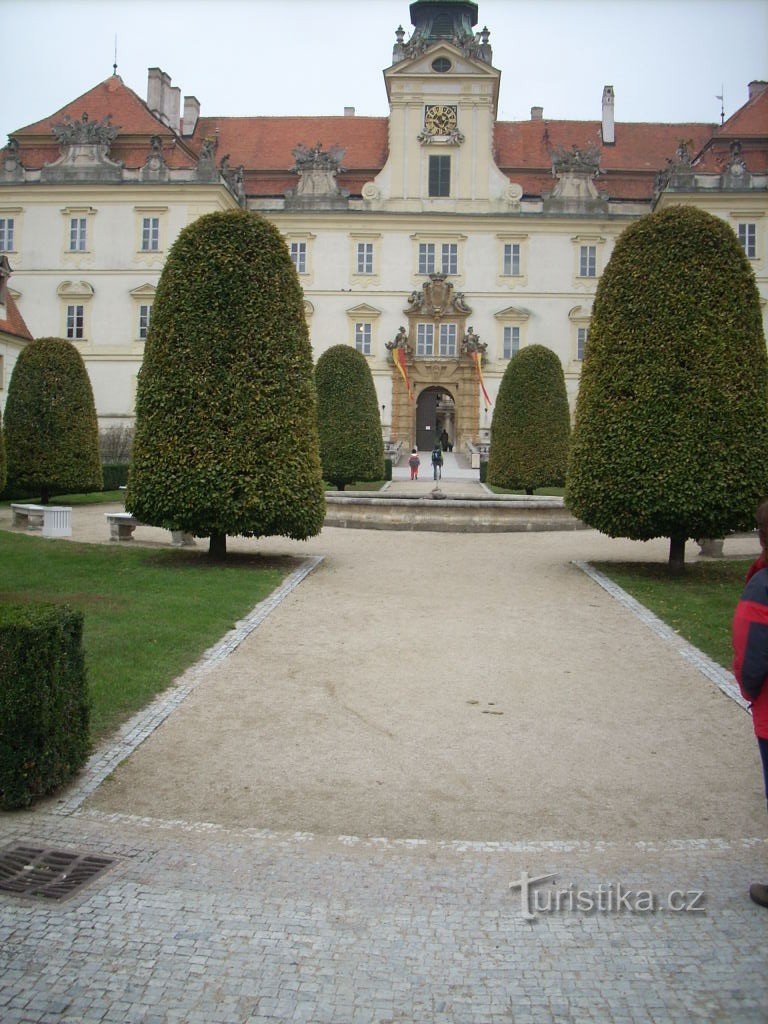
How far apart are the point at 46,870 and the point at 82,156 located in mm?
45125

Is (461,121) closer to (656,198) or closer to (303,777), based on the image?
(656,198)

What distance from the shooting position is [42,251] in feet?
147

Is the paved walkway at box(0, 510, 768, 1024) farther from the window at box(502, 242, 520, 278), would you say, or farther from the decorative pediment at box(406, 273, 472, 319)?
the window at box(502, 242, 520, 278)

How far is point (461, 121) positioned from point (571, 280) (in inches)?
363

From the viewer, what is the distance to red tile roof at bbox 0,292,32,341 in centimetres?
3316

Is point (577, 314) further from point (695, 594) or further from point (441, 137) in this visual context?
point (695, 594)

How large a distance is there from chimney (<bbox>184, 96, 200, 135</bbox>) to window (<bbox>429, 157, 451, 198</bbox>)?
44.9 feet

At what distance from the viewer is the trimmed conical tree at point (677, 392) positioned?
1305 centimetres

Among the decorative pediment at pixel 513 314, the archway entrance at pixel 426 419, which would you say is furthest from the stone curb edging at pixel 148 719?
the archway entrance at pixel 426 419

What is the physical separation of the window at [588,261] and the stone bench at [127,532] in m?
33.7

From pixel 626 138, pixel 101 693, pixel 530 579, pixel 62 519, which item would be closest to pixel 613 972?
pixel 101 693

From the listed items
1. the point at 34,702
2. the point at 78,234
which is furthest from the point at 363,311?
the point at 34,702

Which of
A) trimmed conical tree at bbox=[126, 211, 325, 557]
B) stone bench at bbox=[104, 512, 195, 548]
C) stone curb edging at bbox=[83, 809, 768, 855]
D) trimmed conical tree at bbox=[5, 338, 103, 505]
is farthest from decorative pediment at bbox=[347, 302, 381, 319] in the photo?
stone curb edging at bbox=[83, 809, 768, 855]

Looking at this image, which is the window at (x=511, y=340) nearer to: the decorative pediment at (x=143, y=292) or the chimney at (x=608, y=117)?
the chimney at (x=608, y=117)
